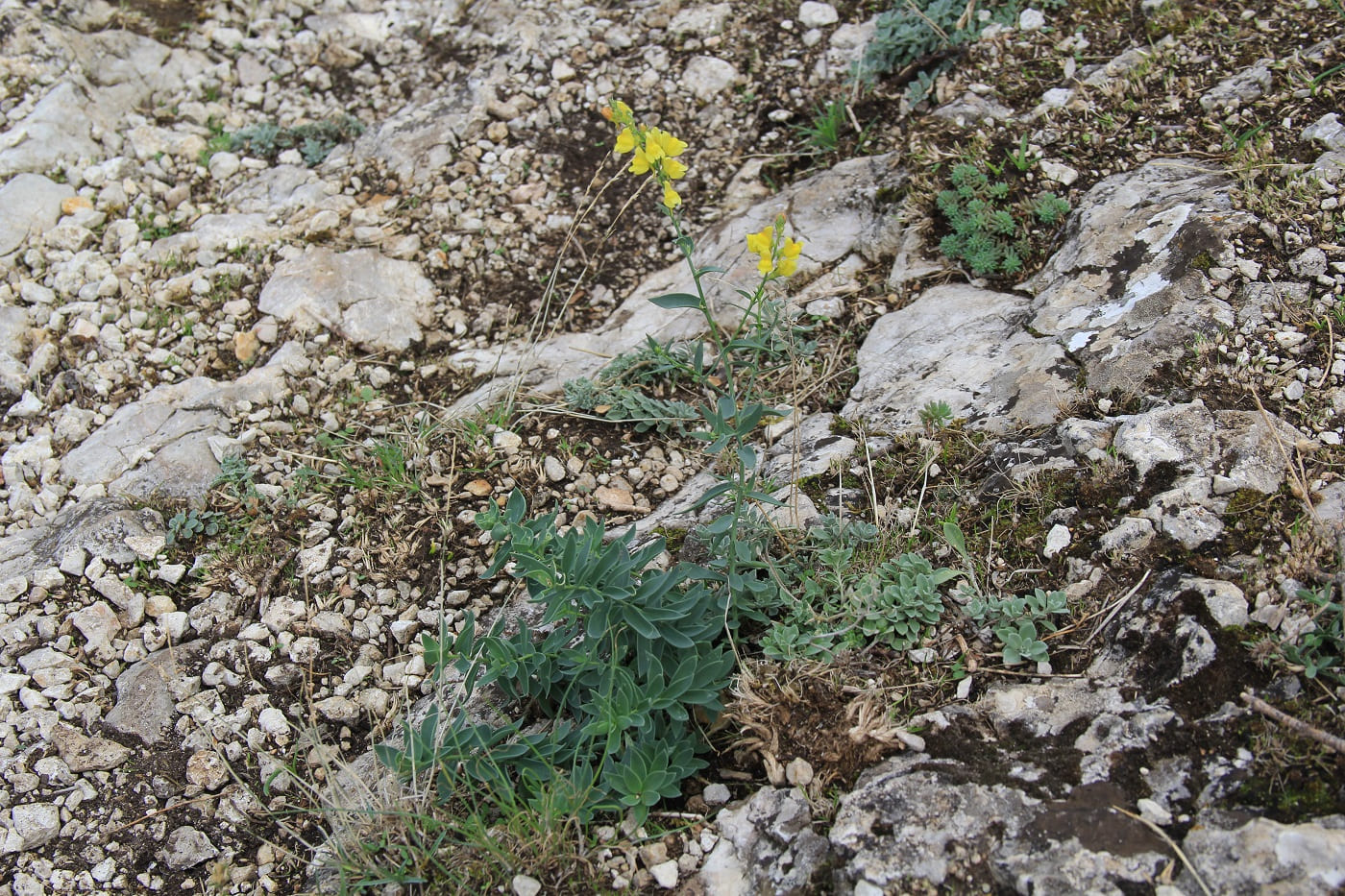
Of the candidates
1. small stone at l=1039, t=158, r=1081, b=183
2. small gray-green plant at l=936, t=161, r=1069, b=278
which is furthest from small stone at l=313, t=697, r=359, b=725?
small stone at l=1039, t=158, r=1081, b=183

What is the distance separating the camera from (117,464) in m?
3.60

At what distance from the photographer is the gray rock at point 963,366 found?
9.93ft

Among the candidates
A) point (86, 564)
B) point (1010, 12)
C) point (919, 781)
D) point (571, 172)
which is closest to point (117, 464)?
point (86, 564)

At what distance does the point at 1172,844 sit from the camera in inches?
74.9

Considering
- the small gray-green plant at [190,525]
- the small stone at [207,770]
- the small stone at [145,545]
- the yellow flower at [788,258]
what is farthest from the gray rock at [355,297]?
the yellow flower at [788,258]

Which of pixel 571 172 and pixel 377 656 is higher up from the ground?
pixel 571 172

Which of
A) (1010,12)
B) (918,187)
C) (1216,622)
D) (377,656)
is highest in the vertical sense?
(1010,12)

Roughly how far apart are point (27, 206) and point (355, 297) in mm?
1721

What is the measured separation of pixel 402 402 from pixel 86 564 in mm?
1301

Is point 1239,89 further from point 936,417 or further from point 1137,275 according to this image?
point 936,417

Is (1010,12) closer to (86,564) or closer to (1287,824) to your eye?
(1287,824)

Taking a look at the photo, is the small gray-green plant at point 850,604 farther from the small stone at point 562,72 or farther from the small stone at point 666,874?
A: the small stone at point 562,72

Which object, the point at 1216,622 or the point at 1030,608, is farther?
the point at 1030,608

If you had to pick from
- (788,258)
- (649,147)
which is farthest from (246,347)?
(788,258)
